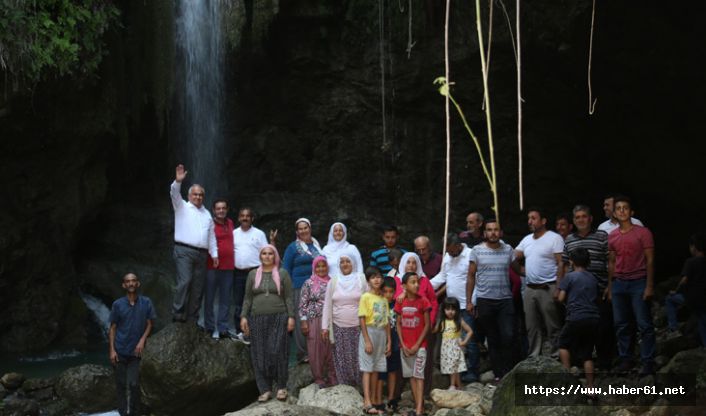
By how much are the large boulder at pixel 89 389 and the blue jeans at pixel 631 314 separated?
575cm

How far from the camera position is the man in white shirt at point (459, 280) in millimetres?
7910

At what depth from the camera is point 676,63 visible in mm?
12461

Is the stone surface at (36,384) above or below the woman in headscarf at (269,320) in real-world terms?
below

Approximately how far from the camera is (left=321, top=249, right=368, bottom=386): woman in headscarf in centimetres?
748

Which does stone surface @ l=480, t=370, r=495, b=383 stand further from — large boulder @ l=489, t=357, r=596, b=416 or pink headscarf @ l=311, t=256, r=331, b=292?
pink headscarf @ l=311, t=256, r=331, b=292

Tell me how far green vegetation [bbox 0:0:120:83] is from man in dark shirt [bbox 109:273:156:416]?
14.3ft

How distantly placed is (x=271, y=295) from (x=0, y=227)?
259 inches

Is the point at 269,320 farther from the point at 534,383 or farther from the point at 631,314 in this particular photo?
the point at 631,314

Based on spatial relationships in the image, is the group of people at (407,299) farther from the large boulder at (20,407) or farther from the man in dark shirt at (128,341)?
the large boulder at (20,407)

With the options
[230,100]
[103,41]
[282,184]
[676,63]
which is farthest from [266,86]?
[676,63]

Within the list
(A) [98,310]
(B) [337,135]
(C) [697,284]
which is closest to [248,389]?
(C) [697,284]

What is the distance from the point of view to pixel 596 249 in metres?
7.00

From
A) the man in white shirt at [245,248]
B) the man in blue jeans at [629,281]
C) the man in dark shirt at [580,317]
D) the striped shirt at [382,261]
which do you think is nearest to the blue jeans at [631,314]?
the man in blue jeans at [629,281]

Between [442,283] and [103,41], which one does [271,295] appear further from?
[103,41]
